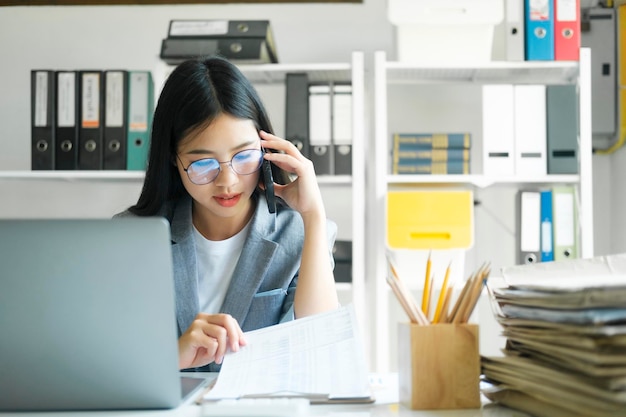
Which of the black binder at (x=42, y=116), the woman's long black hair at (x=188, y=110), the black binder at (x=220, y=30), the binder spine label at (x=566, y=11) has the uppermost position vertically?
the binder spine label at (x=566, y=11)

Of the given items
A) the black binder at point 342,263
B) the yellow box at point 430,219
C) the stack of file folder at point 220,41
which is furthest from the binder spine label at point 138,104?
the yellow box at point 430,219

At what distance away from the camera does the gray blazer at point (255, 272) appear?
1.43 metres

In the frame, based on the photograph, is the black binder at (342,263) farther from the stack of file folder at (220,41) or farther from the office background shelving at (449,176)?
the stack of file folder at (220,41)

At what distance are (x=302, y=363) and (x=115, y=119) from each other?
1.86 meters

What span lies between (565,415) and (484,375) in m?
0.16

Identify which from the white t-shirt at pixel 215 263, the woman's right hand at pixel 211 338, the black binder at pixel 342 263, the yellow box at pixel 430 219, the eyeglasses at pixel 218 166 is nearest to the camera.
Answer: the woman's right hand at pixel 211 338

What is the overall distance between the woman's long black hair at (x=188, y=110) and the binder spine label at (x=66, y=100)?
1.15 meters

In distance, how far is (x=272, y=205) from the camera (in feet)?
4.84

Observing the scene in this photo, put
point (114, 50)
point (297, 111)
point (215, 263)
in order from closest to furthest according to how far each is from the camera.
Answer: point (215, 263)
point (297, 111)
point (114, 50)

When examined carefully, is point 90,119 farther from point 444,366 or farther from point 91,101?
point 444,366

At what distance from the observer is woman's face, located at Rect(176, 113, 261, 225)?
1.39 meters

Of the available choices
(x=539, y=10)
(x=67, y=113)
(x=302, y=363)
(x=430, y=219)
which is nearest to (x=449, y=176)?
(x=430, y=219)

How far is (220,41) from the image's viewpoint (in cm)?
248

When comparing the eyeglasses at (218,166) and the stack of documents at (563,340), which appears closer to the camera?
the stack of documents at (563,340)
